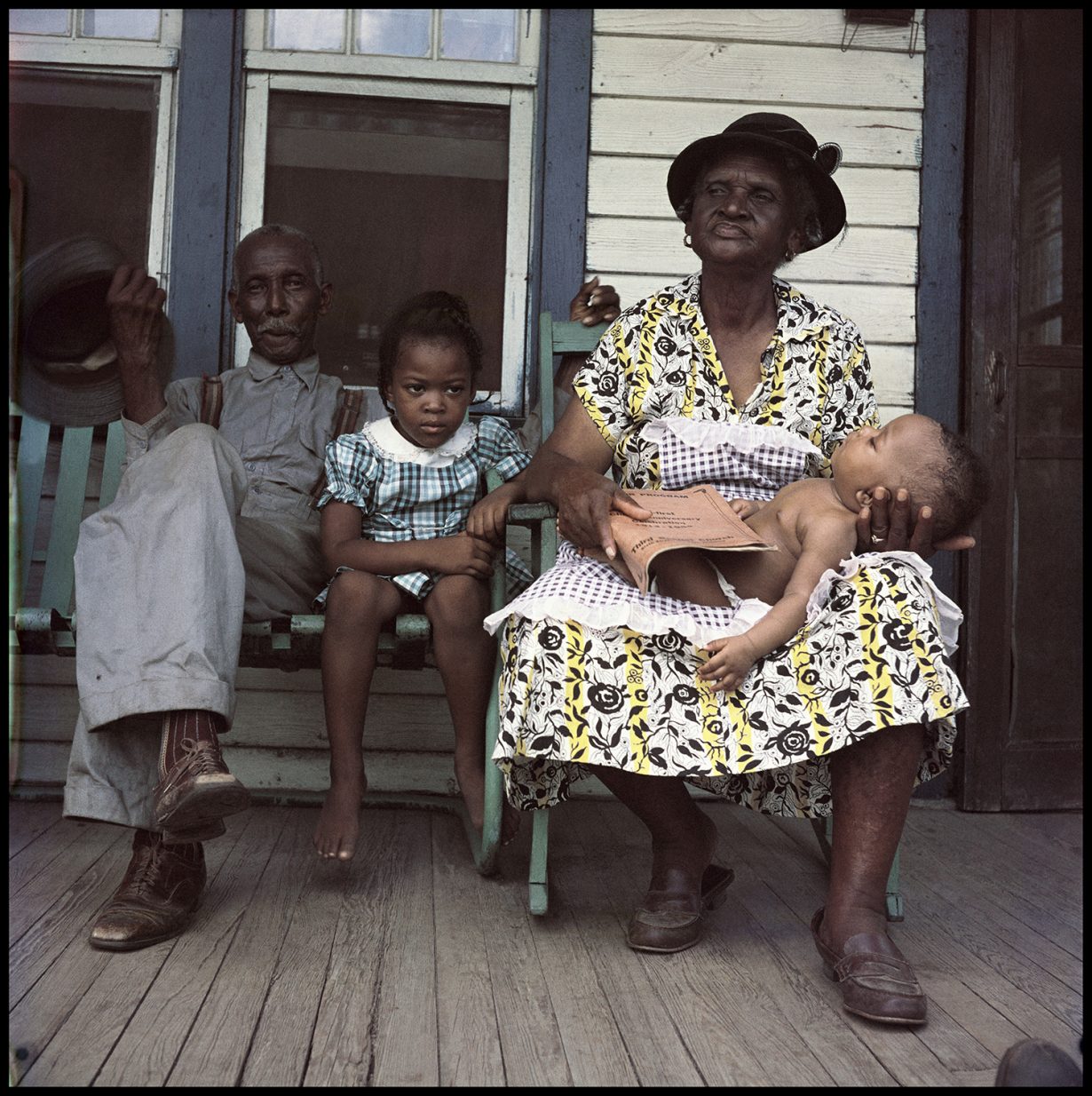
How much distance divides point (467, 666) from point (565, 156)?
1583 mm

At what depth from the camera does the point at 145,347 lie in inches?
99.5

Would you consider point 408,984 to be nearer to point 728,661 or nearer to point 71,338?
point 728,661

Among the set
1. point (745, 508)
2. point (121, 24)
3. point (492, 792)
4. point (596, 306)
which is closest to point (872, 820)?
point (745, 508)

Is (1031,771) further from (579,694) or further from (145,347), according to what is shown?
(145,347)

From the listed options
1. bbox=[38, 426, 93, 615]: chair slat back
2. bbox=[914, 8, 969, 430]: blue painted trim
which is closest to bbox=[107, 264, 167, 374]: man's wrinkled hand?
bbox=[38, 426, 93, 615]: chair slat back

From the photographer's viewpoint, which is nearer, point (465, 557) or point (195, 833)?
point (195, 833)

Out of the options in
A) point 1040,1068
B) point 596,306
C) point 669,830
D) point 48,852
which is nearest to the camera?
point 1040,1068

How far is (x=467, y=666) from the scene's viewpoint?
7.47 feet

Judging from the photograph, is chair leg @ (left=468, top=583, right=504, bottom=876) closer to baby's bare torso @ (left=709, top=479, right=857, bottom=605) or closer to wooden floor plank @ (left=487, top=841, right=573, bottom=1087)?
wooden floor plank @ (left=487, top=841, right=573, bottom=1087)

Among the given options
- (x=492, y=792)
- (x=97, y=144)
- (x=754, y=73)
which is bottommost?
(x=492, y=792)

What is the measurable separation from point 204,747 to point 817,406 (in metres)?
1.35

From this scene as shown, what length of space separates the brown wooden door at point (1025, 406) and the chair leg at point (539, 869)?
154 centimetres

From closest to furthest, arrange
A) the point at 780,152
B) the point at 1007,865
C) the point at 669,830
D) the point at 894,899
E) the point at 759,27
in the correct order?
the point at 669,830 < the point at 894,899 < the point at 780,152 < the point at 1007,865 < the point at 759,27

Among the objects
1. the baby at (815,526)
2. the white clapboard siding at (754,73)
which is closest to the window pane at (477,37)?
the white clapboard siding at (754,73)
